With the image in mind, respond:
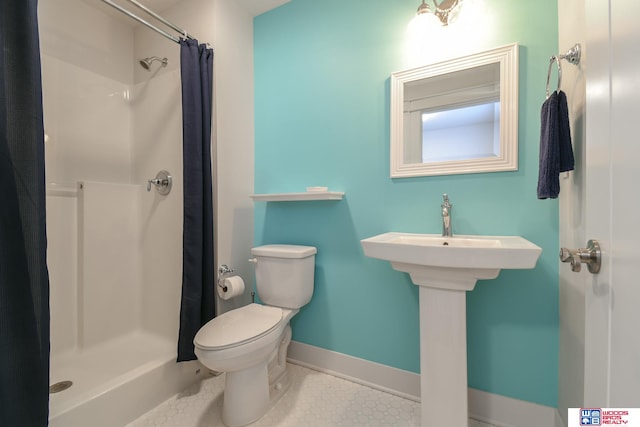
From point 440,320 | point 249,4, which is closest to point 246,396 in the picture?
point 440,320

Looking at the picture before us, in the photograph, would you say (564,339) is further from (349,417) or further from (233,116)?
(233,116)

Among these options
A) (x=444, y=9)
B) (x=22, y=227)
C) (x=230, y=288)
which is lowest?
(x=230, y=288)

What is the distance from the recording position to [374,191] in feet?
5.02

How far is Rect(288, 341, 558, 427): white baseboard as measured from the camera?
1.19 m

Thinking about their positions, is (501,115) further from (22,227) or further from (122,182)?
(122,182)

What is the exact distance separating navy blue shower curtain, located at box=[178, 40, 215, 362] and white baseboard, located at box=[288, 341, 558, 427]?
69 centimetres

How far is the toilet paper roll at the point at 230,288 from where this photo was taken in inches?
62.8

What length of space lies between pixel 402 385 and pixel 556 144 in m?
1.39

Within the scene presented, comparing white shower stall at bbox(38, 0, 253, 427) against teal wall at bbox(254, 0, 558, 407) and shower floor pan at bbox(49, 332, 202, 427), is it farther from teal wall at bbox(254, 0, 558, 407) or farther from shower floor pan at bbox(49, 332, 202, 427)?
teal wall at bbox(254, 0, 558, 407)

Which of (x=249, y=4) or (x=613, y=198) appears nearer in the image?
(x=613, y=198)

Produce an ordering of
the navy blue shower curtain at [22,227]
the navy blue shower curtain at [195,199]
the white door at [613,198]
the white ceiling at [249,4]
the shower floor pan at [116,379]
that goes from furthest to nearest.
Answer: the white ceiling at [249,4]
the navy blue shower curtain at [195,199]
the shower floor pan at [116,379]
the navy blue shower curtain at [22,227]
the white door at [613,198]

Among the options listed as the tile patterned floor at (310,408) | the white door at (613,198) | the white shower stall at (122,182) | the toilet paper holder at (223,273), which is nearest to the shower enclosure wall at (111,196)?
the white shower stall at (122,182)

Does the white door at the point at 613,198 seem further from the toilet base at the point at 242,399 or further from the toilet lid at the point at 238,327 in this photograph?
the toilet base at the point at 242,399

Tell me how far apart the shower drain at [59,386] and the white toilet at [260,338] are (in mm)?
807
